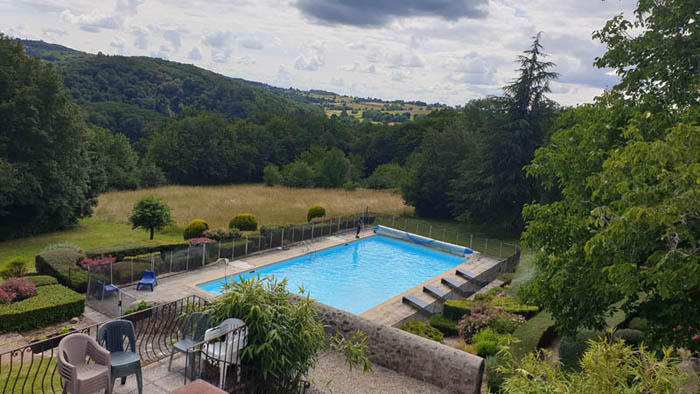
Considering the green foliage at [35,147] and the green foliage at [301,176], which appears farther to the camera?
the green foliage at [301,176]

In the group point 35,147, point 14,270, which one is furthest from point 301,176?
point 14,270

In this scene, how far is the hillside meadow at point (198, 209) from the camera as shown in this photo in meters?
22.0

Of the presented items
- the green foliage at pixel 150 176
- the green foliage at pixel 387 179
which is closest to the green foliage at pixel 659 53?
the green foliage at pixel 387 179

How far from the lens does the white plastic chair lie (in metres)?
5.91

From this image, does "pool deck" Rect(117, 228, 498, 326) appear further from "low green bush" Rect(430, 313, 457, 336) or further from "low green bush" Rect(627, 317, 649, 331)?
"low green bush" Rect(627, 317, 649, 331)

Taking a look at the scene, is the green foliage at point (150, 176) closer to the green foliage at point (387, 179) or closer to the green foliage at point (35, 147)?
the green foliage at point (35, 147)

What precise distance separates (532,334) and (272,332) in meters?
7.17

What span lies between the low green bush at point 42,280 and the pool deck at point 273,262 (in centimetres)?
210

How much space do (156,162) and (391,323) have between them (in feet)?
140

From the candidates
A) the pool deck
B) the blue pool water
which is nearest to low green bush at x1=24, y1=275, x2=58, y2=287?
the pool deck

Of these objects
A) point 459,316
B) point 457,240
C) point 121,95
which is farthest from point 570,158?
point 121,95

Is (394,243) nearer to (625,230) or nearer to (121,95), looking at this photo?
(625,230)

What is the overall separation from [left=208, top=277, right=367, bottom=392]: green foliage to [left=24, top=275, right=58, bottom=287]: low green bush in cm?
902

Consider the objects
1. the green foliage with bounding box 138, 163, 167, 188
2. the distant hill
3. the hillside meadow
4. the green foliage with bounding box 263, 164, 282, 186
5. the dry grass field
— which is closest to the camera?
the hillside meadow
